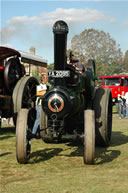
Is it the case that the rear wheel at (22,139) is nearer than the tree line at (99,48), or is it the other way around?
the rear wheel at (22,139)

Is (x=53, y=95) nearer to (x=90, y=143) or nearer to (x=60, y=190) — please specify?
(x=90, y=143)

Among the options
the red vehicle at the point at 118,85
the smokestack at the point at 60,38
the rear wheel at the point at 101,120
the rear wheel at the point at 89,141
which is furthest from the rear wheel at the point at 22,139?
the red vehicle at the point at 118,85

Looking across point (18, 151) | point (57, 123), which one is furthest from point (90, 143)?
point (18, 151)

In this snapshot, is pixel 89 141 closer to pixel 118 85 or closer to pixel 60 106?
pixel 60 106

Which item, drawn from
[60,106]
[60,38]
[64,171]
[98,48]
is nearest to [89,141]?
[64,171]

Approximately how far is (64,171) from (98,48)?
5157 cm

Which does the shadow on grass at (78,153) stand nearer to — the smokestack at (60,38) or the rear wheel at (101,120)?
the rear wheel at (101,120)

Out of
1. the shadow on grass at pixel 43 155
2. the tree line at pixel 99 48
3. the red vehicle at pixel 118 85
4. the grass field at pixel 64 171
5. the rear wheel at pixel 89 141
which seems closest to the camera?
the grass field at pixel 64 171

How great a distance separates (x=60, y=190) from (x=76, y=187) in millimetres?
214

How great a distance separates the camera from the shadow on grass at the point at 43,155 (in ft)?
17.7

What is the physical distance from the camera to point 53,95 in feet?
16.6

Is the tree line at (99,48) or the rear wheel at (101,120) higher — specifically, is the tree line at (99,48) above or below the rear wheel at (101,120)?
above

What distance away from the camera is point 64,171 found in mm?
4660

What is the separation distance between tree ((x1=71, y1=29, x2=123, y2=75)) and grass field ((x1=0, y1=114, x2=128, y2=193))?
45.8 meters
